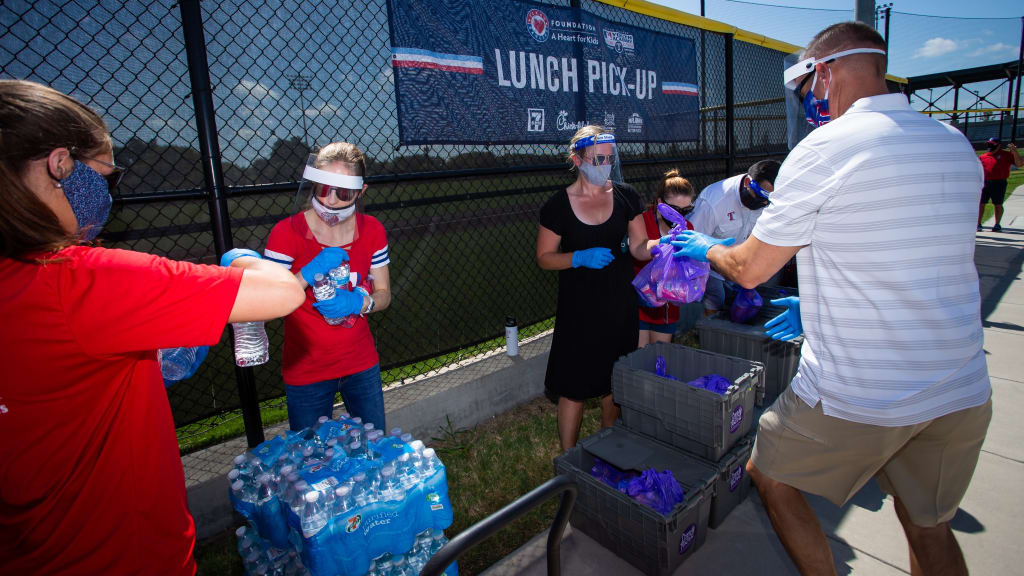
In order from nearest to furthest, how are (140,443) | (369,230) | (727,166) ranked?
(140,443)
(369,230)
(727,166)

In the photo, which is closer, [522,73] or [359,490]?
[359,490]

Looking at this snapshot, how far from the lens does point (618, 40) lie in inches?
192

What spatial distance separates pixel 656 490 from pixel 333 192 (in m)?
2.16

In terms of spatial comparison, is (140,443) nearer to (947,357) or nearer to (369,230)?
(369,230)

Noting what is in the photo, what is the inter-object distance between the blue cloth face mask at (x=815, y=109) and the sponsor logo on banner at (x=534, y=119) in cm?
239

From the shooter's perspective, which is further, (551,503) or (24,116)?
(551,503)

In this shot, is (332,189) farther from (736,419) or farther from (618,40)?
(618,40)

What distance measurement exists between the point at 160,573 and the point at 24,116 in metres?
1.12

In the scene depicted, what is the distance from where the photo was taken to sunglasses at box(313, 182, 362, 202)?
7.55 feet

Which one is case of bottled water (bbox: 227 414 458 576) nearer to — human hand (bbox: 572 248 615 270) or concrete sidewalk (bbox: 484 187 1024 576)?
concrete sidewalk (bbox: 484 187 1024 576)

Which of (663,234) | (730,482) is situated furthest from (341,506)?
(663,234)

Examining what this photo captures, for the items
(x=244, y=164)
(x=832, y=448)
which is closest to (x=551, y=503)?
(x=832, y=448)

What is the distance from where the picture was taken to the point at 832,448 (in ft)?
5.94

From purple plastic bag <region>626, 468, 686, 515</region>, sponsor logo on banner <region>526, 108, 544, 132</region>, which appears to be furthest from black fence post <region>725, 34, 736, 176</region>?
purple plastic bag <region>626, 468, 686, 515</region>
